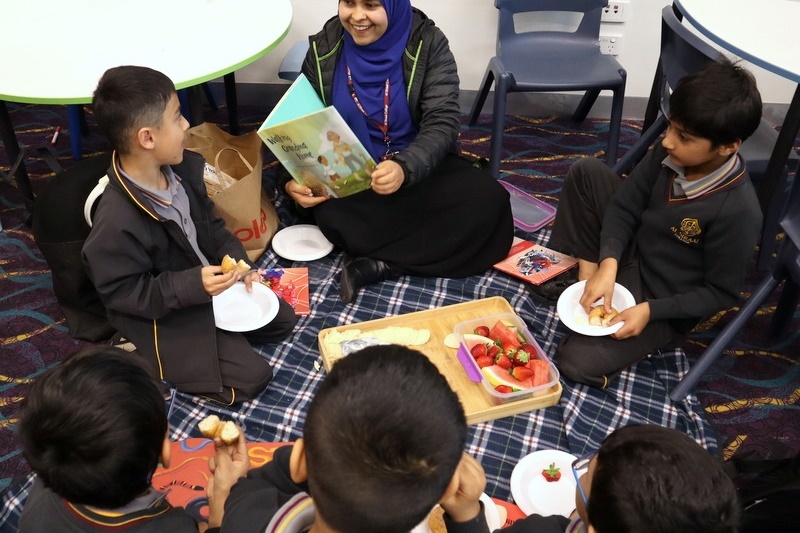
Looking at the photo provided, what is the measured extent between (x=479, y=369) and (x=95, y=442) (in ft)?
3.61

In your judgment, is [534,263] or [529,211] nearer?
[534,263]

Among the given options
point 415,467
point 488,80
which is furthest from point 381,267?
point 415,467

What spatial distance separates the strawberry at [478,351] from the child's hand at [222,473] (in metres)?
0.80

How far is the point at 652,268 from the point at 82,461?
159cm

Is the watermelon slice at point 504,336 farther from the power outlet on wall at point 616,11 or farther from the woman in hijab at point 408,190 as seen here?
the power outlet on wall at point 616,11

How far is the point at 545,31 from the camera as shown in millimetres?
3051

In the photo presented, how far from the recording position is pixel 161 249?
1849mm

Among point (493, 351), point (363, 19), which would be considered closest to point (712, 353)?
point (493, 351)

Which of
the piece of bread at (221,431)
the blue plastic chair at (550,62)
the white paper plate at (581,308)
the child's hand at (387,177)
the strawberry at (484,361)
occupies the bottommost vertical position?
the strawberry at (484,361)

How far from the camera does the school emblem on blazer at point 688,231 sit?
6.08 feet

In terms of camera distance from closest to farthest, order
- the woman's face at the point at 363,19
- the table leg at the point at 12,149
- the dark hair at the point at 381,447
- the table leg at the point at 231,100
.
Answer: the dark hair at the point at 381,447, the woman's face at the point at 363,19, the table leg at the point at 12,149, the table leg at the point at 231,100

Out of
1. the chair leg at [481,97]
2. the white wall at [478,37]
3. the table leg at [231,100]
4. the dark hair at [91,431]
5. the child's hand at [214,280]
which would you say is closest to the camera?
the dark hair at [91,431]

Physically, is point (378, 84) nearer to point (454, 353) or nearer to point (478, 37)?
point (454, 353)

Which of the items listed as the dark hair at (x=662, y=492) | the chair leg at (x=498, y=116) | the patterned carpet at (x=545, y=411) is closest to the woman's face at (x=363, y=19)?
the chair leg at (x=498, y=116)
